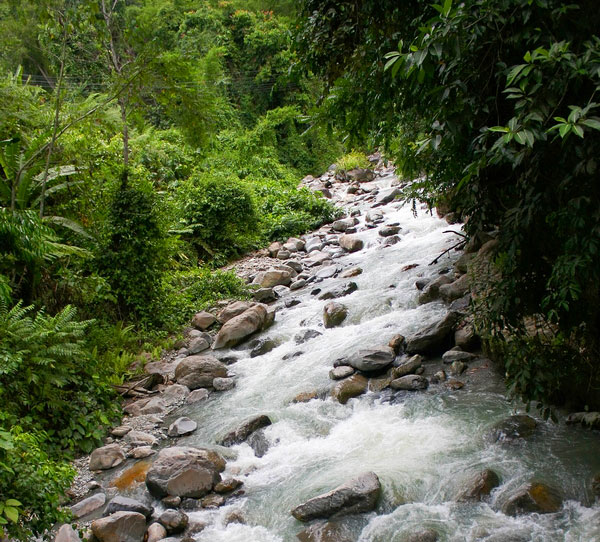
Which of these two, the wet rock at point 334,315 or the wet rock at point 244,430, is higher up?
the wet rock at point 334,315

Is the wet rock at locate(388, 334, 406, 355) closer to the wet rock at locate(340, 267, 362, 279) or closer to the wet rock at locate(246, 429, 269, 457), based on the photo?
the wet rock at locate(246, 429, 269, 457)

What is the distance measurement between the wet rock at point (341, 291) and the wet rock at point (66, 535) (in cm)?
618

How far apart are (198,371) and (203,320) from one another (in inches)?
79.9

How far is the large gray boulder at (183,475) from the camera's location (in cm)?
499

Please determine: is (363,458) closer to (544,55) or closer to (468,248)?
(544,55)

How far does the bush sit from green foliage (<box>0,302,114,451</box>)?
21.7 ft

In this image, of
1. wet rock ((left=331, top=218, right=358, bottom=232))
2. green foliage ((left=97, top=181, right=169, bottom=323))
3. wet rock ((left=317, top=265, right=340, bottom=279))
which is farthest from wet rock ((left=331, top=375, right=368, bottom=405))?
wet rock ((left=331, top=218, right=358, bottom=232))

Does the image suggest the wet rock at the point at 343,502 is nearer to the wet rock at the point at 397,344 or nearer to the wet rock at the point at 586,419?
the wet rock at the point at 586,419

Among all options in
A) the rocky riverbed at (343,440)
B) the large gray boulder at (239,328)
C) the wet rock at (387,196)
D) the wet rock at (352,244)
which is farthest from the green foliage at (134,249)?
the wet rock at (387,196)

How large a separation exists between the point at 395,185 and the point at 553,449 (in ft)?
49.4

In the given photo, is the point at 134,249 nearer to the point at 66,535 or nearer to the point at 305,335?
the point at 305,335

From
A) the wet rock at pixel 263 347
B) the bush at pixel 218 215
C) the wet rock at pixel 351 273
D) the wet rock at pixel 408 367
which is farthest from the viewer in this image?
the bush at pixel 218 215

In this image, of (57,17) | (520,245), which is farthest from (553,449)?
(57,17)

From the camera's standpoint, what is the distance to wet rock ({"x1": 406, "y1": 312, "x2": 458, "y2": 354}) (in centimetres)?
686
